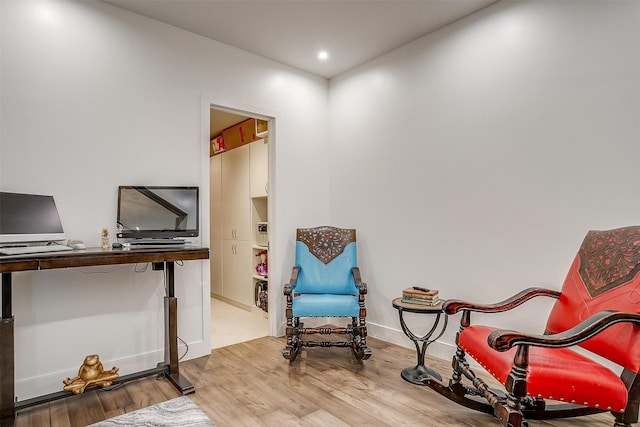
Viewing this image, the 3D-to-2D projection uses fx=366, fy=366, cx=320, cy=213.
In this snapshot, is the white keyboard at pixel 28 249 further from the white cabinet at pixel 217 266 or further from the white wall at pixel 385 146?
the white cabinet at pixel 217 266

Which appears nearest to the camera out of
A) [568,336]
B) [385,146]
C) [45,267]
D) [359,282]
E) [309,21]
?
[568,336]

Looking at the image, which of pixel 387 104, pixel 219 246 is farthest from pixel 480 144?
pixel 219 246

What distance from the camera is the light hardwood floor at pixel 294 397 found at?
7.14 ft

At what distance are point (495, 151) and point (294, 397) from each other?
7.63ft

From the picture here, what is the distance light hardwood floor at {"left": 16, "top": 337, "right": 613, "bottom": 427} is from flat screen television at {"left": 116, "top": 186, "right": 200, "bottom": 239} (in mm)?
1097

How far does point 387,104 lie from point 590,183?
6.18 feet

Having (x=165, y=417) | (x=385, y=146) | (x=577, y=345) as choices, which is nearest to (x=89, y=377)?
(x=165, y=417)

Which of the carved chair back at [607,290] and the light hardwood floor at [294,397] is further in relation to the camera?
the light hardwood floor at [294,397]

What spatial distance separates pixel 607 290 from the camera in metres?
1.94

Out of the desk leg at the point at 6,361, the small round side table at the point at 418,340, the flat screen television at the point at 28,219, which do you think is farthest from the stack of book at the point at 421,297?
the desk leg at the point at 6,361

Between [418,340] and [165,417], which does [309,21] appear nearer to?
[418,340]

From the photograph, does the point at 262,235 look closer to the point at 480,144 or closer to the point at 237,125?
the point at 237,125

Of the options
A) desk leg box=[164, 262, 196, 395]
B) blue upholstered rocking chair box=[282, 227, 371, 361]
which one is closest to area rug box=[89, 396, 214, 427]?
desk leg box=[164, 262, 196, 395]

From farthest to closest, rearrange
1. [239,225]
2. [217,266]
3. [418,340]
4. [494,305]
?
[217,266], [239,225], [418,340], [494,305]
